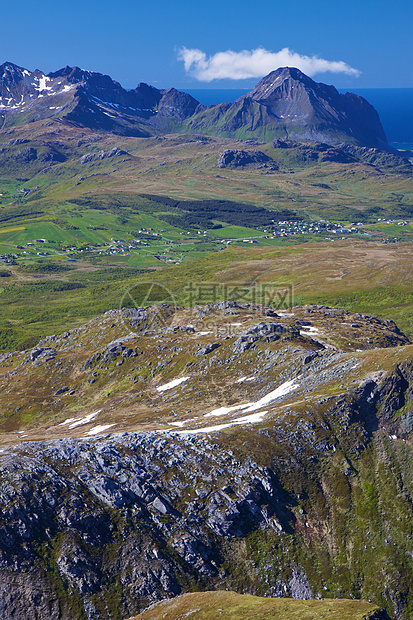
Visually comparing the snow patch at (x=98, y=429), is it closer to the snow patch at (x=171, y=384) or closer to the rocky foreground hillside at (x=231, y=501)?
the rocky foreground hillside at (x=231, y=501)

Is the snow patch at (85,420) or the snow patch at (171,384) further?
the snow patch at (171,384)

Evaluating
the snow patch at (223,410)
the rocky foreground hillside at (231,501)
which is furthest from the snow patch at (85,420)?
the snow patch at (223,410)

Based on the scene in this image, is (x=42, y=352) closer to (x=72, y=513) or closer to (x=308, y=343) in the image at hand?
(x=308, y=343)

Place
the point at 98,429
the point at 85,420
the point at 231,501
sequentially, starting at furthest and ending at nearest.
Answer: the point at 85,420
the point at 98,429
the point at 231,501

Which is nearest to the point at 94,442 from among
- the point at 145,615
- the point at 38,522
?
the point at 38,522

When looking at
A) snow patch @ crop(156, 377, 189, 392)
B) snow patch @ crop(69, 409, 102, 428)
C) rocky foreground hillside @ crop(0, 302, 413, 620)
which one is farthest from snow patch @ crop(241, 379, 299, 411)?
snow patch @ crop(69, 409, 102, 428)

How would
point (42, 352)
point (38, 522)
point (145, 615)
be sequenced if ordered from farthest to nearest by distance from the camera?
point (42, 352) → point (38, 522) → point (145, 615)

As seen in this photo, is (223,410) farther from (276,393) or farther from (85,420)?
(85,420)

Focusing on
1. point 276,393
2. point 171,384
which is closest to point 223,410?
point 276,393
